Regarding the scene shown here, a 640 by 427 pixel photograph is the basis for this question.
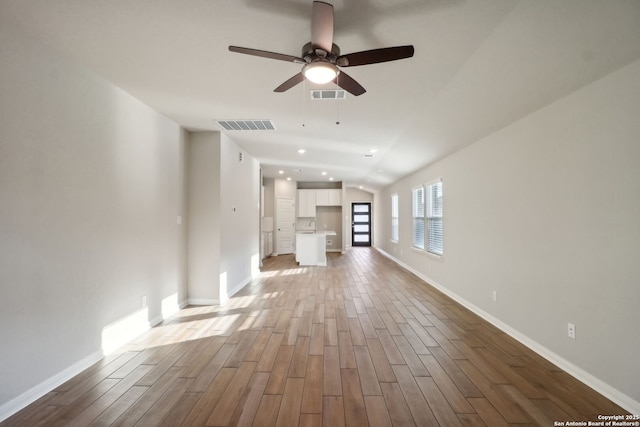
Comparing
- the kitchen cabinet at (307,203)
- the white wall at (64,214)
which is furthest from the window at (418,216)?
the white wall at (64,214)

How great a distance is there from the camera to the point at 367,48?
2.25 metres

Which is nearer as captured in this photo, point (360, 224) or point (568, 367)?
point (568, 367)

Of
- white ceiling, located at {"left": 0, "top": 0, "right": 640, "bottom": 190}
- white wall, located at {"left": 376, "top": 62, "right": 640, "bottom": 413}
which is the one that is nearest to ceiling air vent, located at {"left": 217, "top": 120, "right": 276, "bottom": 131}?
white ceiling, located at {"left": 0, "top": 0, "right": 640, "bottom": 190}

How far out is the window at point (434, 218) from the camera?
5.54 metres

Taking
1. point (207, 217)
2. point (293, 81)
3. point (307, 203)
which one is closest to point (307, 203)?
point (307, 203)

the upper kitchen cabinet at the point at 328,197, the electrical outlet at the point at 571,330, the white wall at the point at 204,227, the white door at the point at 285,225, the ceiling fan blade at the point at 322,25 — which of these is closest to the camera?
the ceiling fan blade at the point at 322,25

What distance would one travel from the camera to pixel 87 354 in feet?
8.35

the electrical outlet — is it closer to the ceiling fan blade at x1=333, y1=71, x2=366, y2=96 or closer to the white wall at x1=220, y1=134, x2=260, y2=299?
the ceiling fan blade at x1=333, y1=71, x2=366, y2=96

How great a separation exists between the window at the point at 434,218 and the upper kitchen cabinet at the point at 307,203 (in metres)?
5.21

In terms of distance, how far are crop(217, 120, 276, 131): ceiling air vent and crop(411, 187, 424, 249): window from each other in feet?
12.8

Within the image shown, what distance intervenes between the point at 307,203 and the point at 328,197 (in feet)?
2.78

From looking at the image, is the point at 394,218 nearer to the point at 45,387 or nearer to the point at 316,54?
the point at 316,54

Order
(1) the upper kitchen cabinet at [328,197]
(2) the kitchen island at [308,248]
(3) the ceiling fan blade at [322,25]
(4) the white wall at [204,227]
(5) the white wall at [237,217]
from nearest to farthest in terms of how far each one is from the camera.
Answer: (3) the ceiling fan blade at [322,25] < (4) the white wall at [204,227] < (5) the white wall at [237,217] < (2) the kitchen island at [308,248] < (1) the upper kitchen cabinet at [328,197]

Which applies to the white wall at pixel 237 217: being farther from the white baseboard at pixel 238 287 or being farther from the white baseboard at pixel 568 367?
the white baseboard at pixel 568 367
